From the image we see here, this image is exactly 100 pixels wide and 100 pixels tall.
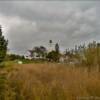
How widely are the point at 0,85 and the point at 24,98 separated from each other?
67 centimetres

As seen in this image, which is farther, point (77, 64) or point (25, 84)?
point (77, 64)

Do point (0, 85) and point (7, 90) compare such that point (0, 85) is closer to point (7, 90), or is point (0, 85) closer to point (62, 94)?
point (7, 90)

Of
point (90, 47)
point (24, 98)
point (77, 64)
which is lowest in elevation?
point (24, 98)

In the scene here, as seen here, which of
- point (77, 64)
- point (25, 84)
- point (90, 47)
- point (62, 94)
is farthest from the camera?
point (90, 47)

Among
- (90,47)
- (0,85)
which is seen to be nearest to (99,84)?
(0,85)

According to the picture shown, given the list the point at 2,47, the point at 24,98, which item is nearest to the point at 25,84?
the point at 24,98

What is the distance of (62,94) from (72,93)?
0.85 ft

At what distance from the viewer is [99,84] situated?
6.89 m

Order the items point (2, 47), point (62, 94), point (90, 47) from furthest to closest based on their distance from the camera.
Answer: point (90, 47) → point (2, 47) → point (62, 94)

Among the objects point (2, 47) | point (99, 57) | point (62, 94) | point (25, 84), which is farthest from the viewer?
point (99, 57)

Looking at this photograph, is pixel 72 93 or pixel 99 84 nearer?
pixel 72 93

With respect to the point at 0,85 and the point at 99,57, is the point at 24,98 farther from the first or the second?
the point at 99,57

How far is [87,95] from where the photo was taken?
6.46 meters

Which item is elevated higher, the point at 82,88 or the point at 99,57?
the point at 99,57
